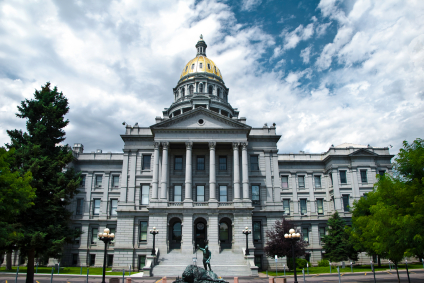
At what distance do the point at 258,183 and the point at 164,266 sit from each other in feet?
55.2

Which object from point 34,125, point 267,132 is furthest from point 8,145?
point 267,132

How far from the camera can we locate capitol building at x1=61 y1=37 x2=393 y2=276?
38.3m

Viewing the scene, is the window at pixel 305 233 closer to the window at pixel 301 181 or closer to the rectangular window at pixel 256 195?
the window at pixel 301 181

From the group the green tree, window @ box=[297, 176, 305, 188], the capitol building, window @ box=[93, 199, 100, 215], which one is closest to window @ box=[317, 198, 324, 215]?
the capitol building

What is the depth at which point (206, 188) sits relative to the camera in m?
43.1

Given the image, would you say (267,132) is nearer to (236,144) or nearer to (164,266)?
(236,144)

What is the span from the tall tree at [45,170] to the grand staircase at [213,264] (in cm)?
1022

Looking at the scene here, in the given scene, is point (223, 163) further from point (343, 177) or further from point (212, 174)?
point (343, 177)

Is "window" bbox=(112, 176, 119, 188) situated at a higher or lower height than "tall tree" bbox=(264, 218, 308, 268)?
higher

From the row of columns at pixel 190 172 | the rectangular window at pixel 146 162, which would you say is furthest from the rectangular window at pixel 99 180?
the row of columns at pixel 190 172

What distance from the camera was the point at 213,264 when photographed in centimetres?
3425

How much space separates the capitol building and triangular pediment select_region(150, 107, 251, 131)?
13 centimetres

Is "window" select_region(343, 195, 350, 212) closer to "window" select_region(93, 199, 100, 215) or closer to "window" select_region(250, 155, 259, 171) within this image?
"window" select_region(250, 155, 259, 171)

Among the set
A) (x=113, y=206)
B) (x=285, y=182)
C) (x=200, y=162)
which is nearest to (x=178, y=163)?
(x=200, y=162)
